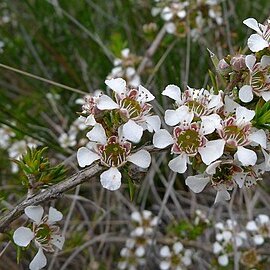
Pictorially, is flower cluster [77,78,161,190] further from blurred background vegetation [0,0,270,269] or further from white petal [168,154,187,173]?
blurred background vegetation [0,0,270,269]

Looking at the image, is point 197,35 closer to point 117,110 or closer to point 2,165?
point 2,165

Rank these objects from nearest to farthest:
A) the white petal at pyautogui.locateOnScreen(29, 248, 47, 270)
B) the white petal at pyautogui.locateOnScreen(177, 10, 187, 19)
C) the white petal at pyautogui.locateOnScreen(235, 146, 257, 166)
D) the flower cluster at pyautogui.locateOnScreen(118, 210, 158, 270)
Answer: the white petal at pyautogui.locateOnScreen(235, 146, 257, 166)
the white petal at pyautogui.locateOnScreen(29, 248, 47, 270)
the flower cluster at pyautogui.locateOnScreen(118, 210, 158, 270)
the white petal at pyautogui.locateOnScreen(177, 10, 187, 19)

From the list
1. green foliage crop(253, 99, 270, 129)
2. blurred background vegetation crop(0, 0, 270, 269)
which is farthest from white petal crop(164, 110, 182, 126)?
blurred background vegetation crop(0, 0, 270, 269)

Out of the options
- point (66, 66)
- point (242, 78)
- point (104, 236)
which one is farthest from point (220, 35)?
point (242, 78)

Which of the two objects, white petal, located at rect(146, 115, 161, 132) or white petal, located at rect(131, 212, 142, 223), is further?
white petal, located at rect(131, 212, 142, 223)

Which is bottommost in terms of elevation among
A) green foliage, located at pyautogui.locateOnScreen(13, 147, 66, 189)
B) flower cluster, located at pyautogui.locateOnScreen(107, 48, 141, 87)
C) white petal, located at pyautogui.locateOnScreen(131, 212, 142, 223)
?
white petal, located at pyautogui.locateOnScreen(131, 212, 142, 223)

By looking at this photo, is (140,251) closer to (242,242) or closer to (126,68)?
(242,242)
